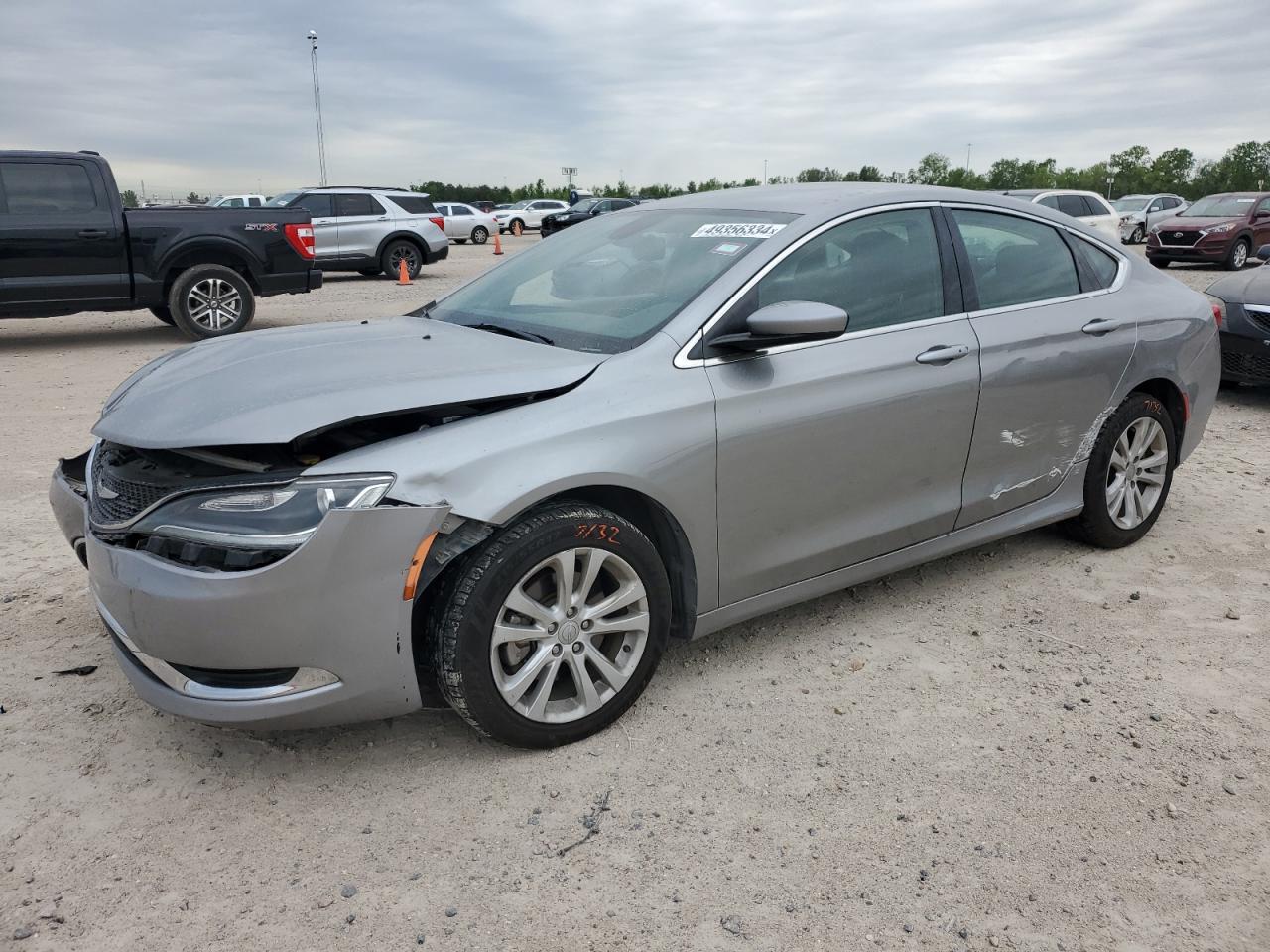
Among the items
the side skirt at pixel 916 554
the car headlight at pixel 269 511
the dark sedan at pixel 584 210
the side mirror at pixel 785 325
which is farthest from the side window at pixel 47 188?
the dark sedan at pixel 584 210

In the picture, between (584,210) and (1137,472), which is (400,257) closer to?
(584,210)

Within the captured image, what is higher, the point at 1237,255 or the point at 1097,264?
the point at 1097,264

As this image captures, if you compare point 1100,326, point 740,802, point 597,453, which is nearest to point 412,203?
point 1100,326

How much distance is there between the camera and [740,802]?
2799mm

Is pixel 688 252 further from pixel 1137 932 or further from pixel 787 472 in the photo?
pixel 1137 932

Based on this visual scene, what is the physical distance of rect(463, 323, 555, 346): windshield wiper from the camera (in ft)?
11.1

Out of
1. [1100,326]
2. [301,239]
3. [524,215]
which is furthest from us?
[524,215]

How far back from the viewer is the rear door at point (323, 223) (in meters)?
18.8

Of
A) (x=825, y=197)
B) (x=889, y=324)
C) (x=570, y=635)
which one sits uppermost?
(x=825, y=197)

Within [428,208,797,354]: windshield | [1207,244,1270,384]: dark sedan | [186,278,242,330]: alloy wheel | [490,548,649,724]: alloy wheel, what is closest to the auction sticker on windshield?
[428,208,797,354]: windshield

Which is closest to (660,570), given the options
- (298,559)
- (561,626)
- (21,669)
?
(561,626)

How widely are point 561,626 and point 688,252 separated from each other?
1454 millimetres

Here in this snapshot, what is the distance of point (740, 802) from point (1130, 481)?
2.80m

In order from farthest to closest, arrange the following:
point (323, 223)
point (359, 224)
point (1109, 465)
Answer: point (359, 224) < point (323, 223) < point (1109, 465)
